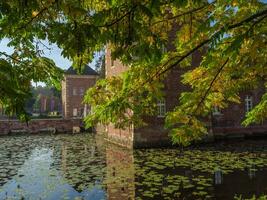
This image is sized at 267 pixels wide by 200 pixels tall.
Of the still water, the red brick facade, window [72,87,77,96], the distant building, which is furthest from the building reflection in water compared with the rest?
window [72,87,77,96]

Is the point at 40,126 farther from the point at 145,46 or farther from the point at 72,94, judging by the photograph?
the point at 145,46

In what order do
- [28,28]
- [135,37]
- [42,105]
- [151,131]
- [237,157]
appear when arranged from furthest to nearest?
1. [42,105]
2. [151,131]
3. [237,157]
4. [28,28]
5. [135,37]

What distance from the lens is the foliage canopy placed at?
3908mm

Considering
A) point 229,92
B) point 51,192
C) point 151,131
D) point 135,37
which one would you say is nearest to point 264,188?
point 229,92

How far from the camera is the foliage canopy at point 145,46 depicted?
3.91 meters

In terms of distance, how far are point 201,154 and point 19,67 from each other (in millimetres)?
13803

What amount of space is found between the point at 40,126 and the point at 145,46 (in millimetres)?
37794

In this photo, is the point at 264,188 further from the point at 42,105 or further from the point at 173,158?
the point at 42,105

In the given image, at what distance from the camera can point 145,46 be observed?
4.20 metres

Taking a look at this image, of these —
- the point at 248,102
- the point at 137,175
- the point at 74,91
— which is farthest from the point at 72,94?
the point at 137,175

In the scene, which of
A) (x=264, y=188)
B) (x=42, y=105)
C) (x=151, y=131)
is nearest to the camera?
(x=264, y=188)

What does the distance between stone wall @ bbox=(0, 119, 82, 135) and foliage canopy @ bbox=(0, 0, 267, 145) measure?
109 ft

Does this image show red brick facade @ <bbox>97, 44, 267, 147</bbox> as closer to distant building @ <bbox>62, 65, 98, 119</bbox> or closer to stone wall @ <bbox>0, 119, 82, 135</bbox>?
stone wall @ <bbox>0, 119, 82, 135</bbox>

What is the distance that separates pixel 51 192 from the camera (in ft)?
36.6
